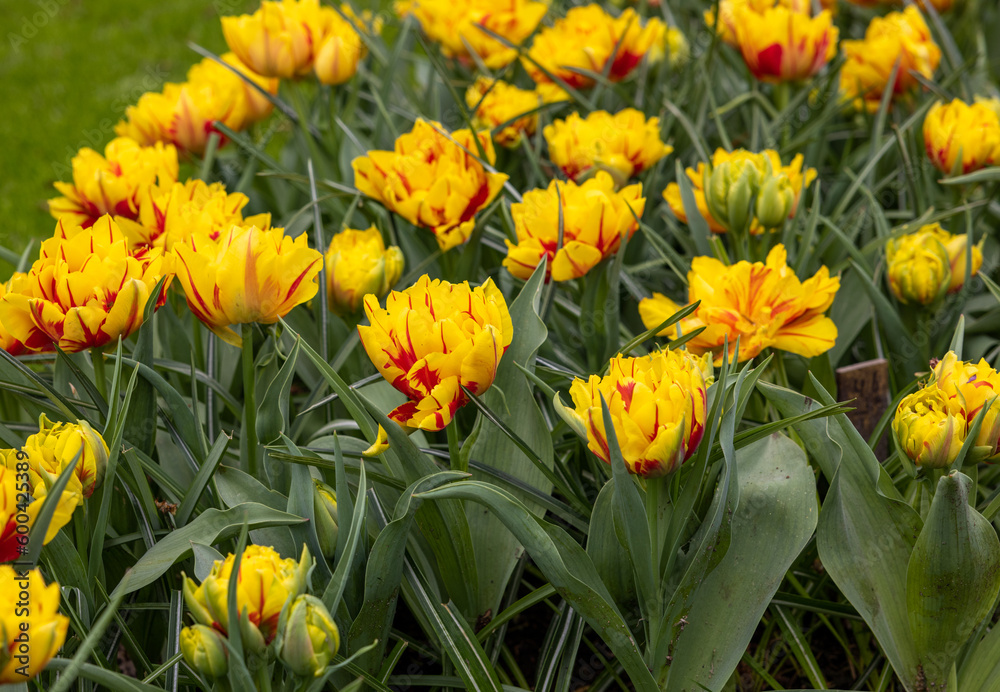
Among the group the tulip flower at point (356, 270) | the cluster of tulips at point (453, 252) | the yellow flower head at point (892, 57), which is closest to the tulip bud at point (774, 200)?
the cluster of tulips at point (453, 252)

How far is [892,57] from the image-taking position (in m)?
1.46

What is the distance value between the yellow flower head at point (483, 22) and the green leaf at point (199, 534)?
3.64 feet

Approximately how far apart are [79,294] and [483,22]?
1073mm

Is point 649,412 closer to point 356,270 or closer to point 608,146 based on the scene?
point 356,270

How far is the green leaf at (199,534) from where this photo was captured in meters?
0.72

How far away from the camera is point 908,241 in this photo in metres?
1.05

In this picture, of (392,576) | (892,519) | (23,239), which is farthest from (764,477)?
(23,239)

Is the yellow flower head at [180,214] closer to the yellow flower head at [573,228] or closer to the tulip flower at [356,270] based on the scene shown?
the tulip flower at [356,270]

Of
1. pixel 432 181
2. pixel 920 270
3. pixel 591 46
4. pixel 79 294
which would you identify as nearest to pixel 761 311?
pixel 920 270

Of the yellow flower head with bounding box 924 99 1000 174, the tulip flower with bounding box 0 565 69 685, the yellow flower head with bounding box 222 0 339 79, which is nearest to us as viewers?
the tulip flower with bounding box 0 565 69 685

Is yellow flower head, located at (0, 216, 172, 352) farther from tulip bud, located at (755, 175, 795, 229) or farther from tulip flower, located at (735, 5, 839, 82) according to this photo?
tulip flower, located at (735, 5, 839, 82)

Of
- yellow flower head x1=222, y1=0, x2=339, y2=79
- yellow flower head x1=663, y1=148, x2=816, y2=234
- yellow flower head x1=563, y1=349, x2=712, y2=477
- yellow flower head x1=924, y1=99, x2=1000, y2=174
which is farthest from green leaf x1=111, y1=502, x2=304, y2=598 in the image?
yellow flower head x1=924, y1=99, x2=1000, y2=174

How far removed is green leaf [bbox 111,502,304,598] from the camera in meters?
0.72

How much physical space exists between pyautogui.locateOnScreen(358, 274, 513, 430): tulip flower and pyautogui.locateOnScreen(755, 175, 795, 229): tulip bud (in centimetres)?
44
